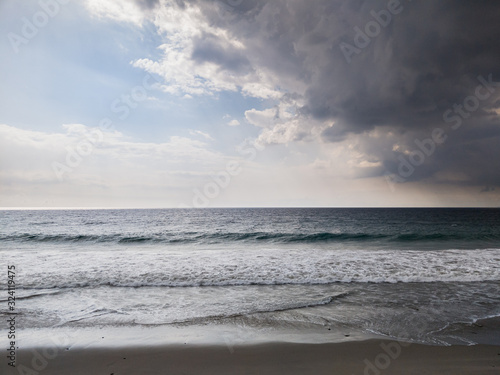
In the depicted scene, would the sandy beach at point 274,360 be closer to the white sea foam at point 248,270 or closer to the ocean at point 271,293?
the ocean at point 271,293

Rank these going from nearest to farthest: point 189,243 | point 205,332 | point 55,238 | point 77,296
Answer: point 205,332
point 77,296
point 189,243
point 55,238

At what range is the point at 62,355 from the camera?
5078 mm

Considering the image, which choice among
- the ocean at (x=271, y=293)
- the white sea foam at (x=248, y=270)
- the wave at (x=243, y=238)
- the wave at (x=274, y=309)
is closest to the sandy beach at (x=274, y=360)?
the ocean at (x=271, y=293)

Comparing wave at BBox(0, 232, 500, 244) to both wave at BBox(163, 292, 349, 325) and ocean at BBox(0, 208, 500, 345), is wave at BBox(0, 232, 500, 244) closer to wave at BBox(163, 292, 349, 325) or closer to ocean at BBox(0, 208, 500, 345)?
ocean at BBox(0, 208, 500, 345)

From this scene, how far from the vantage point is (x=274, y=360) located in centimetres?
479

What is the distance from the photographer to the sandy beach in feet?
14.7

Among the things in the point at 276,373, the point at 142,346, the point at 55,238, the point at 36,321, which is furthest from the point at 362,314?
the point at 55,238

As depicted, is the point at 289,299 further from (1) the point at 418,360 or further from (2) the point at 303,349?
(1) the point at 418,360

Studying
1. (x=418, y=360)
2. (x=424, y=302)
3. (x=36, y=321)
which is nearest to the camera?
(x=418, y=360)

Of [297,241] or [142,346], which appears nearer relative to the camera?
Result: [142,346]

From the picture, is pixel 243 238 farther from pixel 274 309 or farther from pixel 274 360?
pixel 274 360

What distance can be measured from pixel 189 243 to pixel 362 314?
20865 mm

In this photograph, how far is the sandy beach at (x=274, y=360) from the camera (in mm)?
4492

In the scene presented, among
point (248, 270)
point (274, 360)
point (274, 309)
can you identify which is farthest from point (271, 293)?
point (274, 360)
